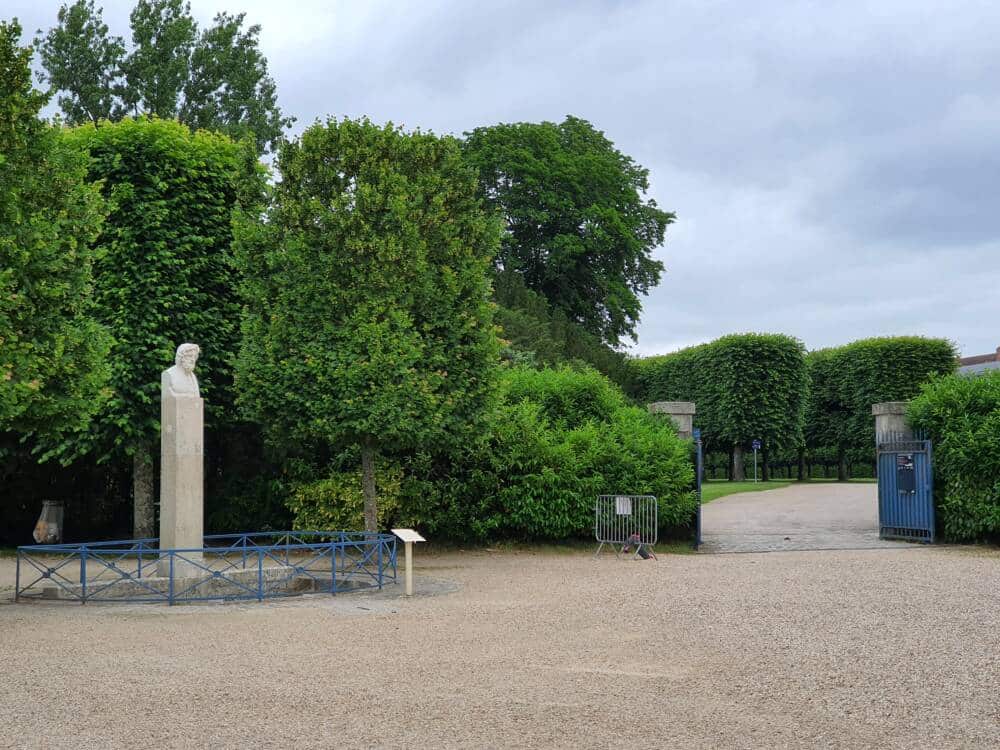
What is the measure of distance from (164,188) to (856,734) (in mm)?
15861

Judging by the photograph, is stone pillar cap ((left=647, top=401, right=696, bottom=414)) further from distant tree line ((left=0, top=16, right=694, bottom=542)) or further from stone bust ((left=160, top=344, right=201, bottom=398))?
stone bust ((left=160, top=344, right=201, bottom=398))

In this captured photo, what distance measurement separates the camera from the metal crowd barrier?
18.2 metres

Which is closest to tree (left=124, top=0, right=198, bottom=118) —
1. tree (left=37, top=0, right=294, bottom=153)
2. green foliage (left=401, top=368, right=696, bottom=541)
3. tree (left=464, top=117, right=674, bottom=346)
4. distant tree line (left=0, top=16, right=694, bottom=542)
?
tree (left=37, top=0, right=294, bottom=153)

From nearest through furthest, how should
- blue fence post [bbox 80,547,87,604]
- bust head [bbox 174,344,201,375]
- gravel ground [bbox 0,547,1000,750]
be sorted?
gravel ground [bbox 0,547,1000,750]
blue fence post [bbox 80,547,87,604]
bust head [bbox 174,344,201,375]

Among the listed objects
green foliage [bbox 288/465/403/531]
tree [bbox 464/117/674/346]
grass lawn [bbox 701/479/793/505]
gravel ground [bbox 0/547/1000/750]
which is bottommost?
gravel ground [bbox 0/547/1000/750]

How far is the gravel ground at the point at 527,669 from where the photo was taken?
6.38 metres

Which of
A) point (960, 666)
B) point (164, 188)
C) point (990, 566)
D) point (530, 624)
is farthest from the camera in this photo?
point (164, 188)

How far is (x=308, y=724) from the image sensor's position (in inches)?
257

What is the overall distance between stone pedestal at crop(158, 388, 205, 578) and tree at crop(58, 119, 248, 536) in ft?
15.3

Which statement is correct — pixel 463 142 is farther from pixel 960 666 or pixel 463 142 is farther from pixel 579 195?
pixel 960 666

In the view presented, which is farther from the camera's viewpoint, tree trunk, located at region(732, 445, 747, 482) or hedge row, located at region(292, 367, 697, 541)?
tree trunk, located at region(732, 445, 747, 482)

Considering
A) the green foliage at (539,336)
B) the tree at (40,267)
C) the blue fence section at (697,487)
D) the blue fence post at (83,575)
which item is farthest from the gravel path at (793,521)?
the tree at (40,267)

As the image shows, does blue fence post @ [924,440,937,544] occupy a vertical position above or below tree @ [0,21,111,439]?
below

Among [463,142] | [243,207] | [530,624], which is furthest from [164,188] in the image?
[463,142]
